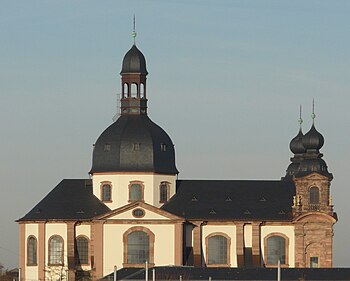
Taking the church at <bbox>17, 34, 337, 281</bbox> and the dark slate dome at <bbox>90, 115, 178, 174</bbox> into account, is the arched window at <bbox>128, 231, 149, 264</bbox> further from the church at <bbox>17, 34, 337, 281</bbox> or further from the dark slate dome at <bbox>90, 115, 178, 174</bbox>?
the dark slate dome at <bbox>90, 115, 178, 174</bbox>

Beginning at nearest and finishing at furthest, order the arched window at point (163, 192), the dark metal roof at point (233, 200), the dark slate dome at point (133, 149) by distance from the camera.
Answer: the dark slate dome at point (133, 149), the dark metal roof at point (233, 200), the arched window at point (163, 192)

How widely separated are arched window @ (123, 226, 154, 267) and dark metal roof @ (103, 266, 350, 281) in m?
9.96

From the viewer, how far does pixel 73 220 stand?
163m

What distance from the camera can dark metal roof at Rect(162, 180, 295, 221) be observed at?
6501 inches

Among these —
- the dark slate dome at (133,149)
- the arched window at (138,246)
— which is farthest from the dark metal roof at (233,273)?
the dark slate dome at (133,149)

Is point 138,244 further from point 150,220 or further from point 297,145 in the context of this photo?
point 297,145

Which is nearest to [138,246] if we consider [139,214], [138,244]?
[138,244]

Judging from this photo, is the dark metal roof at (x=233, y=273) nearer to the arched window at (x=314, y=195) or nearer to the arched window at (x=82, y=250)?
the arched window at (x=82, y=250)

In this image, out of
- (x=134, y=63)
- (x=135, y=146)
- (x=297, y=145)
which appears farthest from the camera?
(x=297, y=145)

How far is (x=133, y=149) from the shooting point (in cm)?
16462

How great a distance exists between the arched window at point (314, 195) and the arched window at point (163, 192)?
40.3ft

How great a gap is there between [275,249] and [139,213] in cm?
1217

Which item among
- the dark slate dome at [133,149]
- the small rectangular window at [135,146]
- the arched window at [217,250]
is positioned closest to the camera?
the arched window at [217,250]

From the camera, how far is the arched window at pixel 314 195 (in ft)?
543
